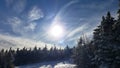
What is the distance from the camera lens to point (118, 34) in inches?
1075

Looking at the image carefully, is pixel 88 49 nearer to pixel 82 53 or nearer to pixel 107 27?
pixel 82 53

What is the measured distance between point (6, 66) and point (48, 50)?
9515 cm

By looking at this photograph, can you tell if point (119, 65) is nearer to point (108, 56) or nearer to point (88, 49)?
point (108, 56)

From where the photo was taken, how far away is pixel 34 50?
529ft

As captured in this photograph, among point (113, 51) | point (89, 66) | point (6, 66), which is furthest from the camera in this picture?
point (6, 66)

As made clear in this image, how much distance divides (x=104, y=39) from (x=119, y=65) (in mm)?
3519

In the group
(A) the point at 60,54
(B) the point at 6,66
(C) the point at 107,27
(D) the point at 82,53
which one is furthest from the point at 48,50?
(C) the point at 107,27

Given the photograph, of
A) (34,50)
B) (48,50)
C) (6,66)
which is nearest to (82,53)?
(6,66)

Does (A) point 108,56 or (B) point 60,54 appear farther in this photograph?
(B) point 60,54

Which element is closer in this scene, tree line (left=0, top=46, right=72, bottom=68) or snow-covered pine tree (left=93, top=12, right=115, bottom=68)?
snow-covered pine tree (left=93, top=12, right=115, bottom=68)

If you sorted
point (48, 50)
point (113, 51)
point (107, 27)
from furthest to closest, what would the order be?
point (48, 50) < point (107, 27) < point (113, 51)

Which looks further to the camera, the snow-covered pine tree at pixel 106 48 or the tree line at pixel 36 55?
the tree line at pixel 36 55

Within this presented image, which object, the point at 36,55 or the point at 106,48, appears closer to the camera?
the point at 106,48

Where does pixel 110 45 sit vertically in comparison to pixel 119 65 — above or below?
above
